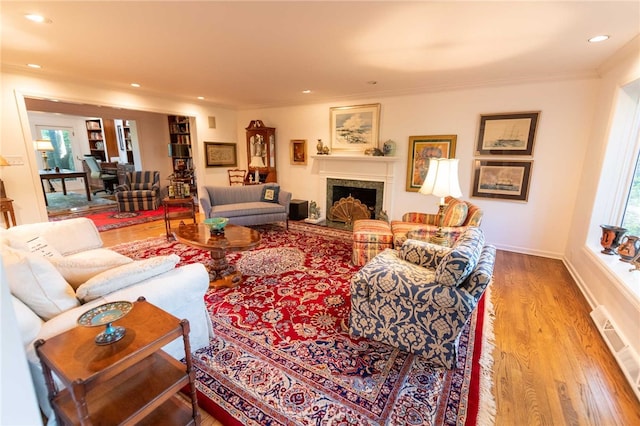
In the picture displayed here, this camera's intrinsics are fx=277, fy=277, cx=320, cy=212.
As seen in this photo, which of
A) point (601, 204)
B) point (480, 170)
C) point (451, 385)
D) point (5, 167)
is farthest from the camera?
point (480, 170)

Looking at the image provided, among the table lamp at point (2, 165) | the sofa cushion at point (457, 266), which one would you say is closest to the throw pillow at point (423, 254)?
the sofa cushion at point (457, 266)

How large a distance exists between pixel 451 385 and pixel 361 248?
71.5 inches

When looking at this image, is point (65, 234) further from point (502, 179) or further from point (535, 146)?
point (535, 146)

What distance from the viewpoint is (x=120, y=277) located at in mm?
1599

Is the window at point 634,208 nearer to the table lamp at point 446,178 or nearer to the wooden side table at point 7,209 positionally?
the table lamp at point 446,178

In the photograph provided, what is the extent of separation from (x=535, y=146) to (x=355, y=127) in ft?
9.03

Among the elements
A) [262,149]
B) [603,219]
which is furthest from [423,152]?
[262,149]

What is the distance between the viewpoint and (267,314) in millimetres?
2432

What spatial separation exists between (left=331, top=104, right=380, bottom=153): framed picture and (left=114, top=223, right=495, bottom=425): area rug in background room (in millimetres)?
3065

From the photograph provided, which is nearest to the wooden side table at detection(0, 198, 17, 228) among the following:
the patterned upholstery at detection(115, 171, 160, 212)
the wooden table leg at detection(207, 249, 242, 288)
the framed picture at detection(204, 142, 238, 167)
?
the patterned upholstery at detection(115, 171, 160, 212)

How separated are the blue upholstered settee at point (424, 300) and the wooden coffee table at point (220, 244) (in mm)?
1356

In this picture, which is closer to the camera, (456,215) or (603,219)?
(603,219)

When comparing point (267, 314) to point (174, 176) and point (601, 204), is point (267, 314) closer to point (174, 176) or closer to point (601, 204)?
point (601, 204)

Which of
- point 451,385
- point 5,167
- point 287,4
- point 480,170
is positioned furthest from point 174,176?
point 451,385
